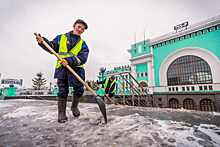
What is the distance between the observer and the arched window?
15276mm

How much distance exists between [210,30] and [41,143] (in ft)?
63.1

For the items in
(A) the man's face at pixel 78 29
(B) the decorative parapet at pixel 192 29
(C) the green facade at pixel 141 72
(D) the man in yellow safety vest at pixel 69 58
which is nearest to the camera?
(D) the man in yellow safety vest at pixel 69 58

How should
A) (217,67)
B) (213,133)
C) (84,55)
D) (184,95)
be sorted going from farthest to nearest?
(217,67), (184,95), (84,55), (213,133)

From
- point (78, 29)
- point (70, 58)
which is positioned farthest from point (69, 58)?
point (78, 29)

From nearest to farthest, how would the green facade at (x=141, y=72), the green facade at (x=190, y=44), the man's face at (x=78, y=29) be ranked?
the man's face at (x=78, y=29), the green facade at (x=190, y=44), the green facade at (x=141, y=72)

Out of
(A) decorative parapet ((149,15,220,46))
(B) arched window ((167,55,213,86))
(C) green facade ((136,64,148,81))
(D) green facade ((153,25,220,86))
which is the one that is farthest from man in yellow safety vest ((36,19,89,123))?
(C) green facade ((136,64,148,81))

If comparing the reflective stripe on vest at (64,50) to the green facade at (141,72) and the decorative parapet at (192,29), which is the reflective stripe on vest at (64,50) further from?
the green facade at (141,72)

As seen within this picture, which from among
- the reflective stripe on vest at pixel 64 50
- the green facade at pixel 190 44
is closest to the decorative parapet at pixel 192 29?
the green facade at pixel 190 44

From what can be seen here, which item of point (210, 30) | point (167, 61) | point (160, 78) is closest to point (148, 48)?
point (167, 61)

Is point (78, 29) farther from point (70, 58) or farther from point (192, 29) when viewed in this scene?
point (192, 29)

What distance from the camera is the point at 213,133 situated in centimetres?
137

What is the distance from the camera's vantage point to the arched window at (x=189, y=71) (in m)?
15.3

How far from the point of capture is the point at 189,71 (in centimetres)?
1648

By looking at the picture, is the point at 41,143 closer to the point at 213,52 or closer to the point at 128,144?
the point at 128,144
